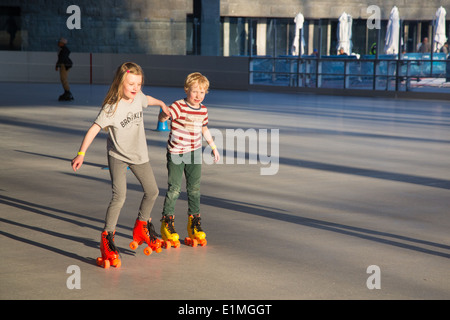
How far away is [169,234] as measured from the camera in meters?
6.55

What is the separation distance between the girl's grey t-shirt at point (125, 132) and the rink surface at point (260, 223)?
0.82 meters

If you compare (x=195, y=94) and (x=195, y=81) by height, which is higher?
(x=195, y=81)

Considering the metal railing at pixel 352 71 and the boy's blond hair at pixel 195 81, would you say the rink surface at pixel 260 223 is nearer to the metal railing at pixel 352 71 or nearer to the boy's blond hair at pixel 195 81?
the boy's blond hair at pixel 195 81

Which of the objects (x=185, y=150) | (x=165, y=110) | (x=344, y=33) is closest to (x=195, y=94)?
(x=165, y=110)

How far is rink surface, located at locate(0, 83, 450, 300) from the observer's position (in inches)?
216

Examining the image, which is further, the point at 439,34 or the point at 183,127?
the point at 439,34

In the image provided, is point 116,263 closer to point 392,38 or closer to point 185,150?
point 185,150

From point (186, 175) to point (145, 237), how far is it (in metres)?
0.63

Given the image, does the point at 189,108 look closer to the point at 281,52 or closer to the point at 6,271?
the point at 6,271

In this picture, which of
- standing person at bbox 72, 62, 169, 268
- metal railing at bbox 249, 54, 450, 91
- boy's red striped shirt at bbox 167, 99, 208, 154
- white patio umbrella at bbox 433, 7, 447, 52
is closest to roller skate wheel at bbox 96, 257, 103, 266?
standing person at bbox 72, 62, 169, 268

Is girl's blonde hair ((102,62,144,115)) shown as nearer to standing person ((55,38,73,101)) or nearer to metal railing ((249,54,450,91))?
standing person ((55,38,73,101))

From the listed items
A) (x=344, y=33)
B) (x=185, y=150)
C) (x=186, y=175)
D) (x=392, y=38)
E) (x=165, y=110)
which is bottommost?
(x=186, y=175)

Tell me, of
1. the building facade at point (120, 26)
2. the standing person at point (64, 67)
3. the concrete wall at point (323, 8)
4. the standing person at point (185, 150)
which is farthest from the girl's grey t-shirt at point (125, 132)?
the concrete wall at point (323, 8)
